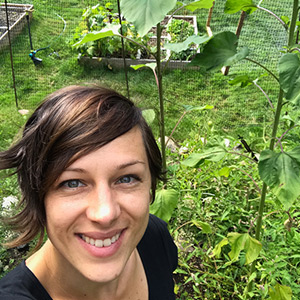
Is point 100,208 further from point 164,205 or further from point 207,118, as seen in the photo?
point 207,118

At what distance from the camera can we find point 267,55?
568 centimetres

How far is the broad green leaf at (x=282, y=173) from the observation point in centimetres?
155

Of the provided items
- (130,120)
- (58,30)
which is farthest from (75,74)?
(130,120)

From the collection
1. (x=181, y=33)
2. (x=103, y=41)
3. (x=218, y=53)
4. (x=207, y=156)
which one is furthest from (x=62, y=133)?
(x=181, y=33)

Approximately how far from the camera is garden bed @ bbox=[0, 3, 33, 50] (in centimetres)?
581

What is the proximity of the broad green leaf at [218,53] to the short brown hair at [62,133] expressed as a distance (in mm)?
415

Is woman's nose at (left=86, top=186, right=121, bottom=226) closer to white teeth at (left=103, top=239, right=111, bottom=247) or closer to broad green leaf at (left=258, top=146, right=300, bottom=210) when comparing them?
white teeth at (left=103, top=239, right=111, bottom=247)

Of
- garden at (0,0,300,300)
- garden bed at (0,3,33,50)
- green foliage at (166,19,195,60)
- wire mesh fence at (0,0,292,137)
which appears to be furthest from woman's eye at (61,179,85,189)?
garden bed at (0,3,33,50)

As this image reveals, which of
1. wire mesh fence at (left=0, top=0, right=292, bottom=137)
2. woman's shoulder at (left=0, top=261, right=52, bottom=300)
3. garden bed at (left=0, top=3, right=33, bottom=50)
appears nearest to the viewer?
woman's shoulder at (left=0, top=261, right=52, bottom=300)

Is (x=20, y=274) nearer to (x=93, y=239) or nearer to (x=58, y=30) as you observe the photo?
(x=93, y=239)

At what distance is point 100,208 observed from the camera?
1076mm

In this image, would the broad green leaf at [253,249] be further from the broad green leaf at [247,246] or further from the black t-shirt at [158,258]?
the black t-shirt at [158,258]

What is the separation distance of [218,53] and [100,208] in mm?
857

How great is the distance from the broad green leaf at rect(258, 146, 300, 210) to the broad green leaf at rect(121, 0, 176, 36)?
736mm
